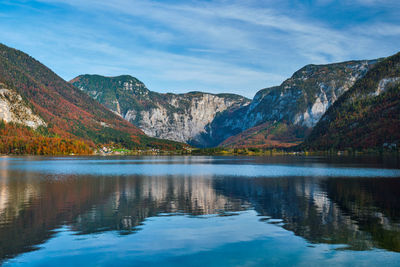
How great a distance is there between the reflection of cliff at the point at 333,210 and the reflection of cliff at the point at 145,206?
3987 mm

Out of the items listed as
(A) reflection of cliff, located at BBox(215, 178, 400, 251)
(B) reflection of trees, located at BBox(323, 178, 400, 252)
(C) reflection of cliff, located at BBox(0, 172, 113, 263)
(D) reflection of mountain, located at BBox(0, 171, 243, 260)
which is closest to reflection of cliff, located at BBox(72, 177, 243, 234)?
(D) reflection of mountain, located at BBox(0, 171, 243, 260)

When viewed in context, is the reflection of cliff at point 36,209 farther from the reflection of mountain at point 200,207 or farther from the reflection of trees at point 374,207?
the reflection of trees at point 374,207

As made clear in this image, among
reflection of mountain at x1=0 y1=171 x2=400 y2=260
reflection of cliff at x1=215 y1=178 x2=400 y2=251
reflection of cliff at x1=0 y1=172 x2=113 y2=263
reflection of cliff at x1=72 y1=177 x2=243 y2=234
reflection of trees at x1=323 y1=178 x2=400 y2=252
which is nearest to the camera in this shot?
reflection of cliff at x1=0 y1=172 x2=113 y2=263

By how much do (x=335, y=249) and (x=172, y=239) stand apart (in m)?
10.9

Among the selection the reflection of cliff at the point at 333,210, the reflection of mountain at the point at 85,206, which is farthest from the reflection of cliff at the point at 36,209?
the reflection of cliff at the point at 333,210

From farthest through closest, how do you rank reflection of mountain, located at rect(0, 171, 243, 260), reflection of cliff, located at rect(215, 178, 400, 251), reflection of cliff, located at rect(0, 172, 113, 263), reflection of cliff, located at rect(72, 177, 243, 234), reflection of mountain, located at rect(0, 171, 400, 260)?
reflection of cliff, located at rect(72, 177, 243, 234), reflection of mountain, located at rect(0, 171, 243, 260), reflection of mountain, located at rect(0, 171, 400, 260), reflection of cliff, located at rect(215, 178, 400, 251), reflection of cliff, located at rect(0, 172, 113, 263)

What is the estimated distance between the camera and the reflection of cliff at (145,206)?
31.1 m

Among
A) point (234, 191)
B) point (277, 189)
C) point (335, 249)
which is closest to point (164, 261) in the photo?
point (335, 249)

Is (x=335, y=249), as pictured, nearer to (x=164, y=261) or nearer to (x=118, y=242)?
(x=164, y=261)

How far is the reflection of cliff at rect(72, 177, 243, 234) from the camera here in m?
31.1

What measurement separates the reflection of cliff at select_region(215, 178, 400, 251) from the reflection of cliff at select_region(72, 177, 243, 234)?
3987 millimetres

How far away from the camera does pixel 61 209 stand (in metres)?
Result: 37.4

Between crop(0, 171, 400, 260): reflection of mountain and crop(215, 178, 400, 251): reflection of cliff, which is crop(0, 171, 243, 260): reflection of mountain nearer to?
crop(0, 171, 400, 260): reflection of mountain

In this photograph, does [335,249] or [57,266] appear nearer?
[57,266]
